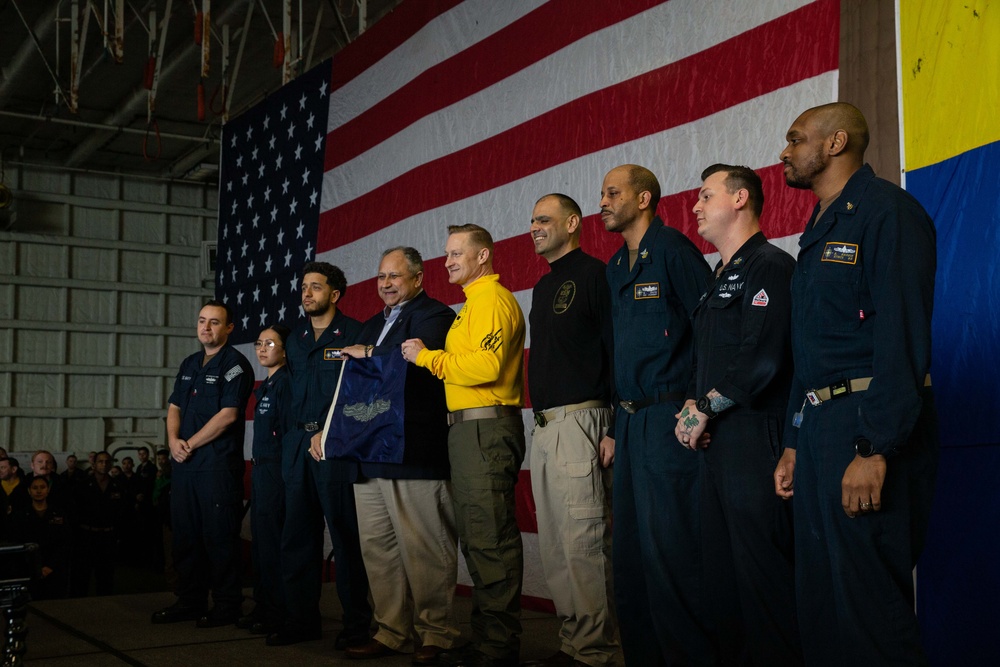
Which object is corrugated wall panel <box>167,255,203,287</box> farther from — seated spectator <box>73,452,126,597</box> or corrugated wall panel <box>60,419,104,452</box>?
seated spectator <box>73,452,126,597</box>

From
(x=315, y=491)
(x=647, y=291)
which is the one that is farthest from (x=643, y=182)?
(x=315, y=491)

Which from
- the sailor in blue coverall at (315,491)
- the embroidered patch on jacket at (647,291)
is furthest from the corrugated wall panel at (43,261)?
the embroidered patch on jacket at (647,291)

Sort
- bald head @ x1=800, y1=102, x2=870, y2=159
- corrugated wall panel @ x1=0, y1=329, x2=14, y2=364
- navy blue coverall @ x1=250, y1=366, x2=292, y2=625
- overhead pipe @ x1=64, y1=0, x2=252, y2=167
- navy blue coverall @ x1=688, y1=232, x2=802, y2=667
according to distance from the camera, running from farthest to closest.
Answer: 1. corrugated wall panel @ x1=0, y1=329, x2=14, y2=364
2. overhead pipe @ x1=64, y1=0, x2=252, y2=167
3. navy blue coverall @ x1=250, y1=366, x2=292, y2=625
4. navy blue coverall @ x1=688, y1=232, x2=802, y2=667
5. bald head @ x1=800, y1=102, x2=870, y2=159

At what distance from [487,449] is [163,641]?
1.61 metres

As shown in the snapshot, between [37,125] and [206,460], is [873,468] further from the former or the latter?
[37,125]

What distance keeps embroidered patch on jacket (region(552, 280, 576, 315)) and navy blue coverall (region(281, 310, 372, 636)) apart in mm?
988

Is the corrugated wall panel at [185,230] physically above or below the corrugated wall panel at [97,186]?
below

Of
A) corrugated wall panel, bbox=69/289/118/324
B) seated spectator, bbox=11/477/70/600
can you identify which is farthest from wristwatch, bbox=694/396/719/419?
corrugated wall panel, bbox=69/289/118/324

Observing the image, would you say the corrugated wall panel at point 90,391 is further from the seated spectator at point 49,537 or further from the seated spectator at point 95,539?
the seated spectator at point 49,537

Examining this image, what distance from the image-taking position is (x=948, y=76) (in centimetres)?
275

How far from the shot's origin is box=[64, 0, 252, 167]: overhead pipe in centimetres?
889

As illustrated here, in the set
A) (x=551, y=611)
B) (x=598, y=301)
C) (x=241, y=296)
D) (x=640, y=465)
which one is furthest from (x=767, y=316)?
(x=241, y=296)

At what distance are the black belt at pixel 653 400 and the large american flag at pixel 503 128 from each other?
40.9 inches

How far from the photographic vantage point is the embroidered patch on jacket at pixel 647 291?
256 centimetres
